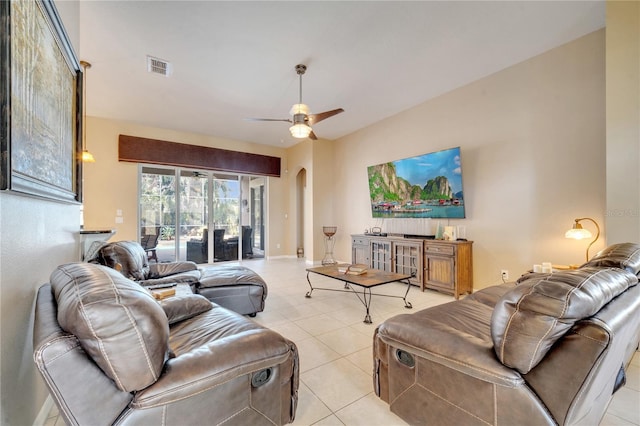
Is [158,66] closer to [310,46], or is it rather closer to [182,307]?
[310,46]

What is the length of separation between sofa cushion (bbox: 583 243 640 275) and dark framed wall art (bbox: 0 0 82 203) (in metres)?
2.98

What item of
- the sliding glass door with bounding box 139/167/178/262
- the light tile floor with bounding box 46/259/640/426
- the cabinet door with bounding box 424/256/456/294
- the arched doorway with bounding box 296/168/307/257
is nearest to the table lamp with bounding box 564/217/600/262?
the light tile floor with bounding box 46/259/640/426

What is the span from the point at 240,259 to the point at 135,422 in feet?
20.6

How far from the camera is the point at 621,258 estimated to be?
1.56 meters

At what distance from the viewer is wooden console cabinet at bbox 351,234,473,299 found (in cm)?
385

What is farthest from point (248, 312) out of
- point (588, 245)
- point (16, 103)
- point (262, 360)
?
point (588, 245)

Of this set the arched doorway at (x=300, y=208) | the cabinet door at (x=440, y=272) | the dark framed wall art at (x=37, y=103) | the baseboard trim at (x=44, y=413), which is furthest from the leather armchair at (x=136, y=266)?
the arched doorway at (x=300, y=208)

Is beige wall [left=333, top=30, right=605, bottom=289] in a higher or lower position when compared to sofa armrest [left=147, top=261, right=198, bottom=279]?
higher

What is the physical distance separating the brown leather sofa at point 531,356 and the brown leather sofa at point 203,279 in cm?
208

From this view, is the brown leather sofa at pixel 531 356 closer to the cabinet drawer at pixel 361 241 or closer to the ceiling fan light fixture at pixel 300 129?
the ceiling fan light fixture at pixel 300 129

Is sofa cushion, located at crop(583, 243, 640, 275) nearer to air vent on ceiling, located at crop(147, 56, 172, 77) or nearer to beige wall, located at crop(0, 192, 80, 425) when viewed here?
beige wall, located at crop(0, 192, 80, 425)

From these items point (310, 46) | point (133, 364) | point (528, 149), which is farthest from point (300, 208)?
point (133, 364)

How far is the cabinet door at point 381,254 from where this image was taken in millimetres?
4809

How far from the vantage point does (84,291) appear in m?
0.95
